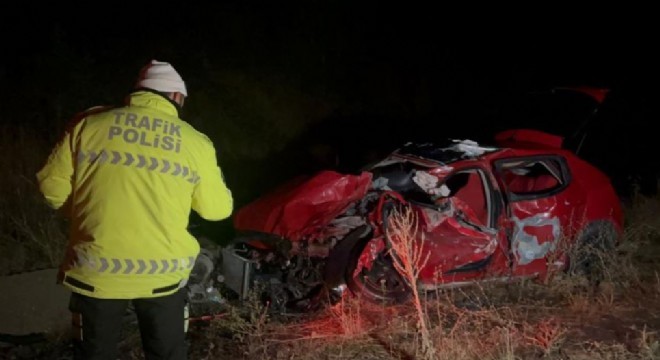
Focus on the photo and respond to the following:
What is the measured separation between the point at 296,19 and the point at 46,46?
5.60 metres

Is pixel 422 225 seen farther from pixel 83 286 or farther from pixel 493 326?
pixel 83 286

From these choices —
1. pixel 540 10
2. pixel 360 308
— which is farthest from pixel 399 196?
pixel 540 10

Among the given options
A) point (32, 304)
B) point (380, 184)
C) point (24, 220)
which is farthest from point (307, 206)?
point (24, 220)

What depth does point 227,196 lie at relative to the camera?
3.48 meters

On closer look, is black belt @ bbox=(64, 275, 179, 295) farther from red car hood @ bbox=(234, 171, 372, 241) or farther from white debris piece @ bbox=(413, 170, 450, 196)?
white debris piece @ bbox=(413, 170, 450, 196)

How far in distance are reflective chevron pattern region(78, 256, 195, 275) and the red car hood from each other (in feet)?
7.99

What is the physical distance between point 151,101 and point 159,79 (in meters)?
0.12

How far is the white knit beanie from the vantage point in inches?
132

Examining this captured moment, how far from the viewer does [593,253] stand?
658 centimetres

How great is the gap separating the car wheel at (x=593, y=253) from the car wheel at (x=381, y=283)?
1.66 meters

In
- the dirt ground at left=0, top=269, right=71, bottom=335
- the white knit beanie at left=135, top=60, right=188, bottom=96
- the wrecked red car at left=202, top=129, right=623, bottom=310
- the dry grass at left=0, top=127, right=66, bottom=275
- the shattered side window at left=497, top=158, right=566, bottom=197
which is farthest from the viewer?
the dry grass at left=0, top=127, right=66, bottom=275

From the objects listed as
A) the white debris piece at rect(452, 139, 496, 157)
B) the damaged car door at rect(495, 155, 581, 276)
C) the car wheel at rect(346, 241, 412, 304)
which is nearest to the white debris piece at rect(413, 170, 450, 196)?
the white debris piece at rect(452, 139, 496, 157)

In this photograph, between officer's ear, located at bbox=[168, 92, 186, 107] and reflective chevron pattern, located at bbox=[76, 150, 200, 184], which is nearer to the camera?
reflective chevron pattern, located at bbox=[76, 150, 200, 184]

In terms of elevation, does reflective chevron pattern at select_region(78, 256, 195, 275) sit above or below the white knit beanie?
below
